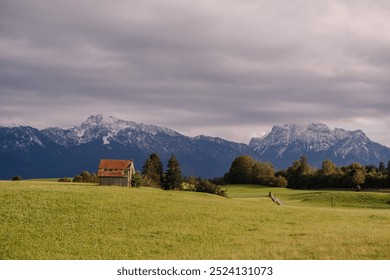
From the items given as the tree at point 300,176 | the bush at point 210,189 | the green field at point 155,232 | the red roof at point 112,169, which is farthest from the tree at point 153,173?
the tree at point 300,176

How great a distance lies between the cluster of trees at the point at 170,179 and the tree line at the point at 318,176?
175 ft

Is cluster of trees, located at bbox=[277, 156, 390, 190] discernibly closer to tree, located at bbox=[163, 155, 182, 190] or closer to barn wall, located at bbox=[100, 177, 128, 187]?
tree, located at bbox=[163, 155, 182, 190]

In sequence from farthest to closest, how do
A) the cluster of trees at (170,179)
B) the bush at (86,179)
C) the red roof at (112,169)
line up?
the bush at (86,179)
the cluster of trees at (170,179)
the red roof at (112,169)

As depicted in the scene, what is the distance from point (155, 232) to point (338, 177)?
139570 mm

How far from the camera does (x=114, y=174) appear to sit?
100062 millimetres

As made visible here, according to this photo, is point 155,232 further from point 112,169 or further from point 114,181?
point 112,169

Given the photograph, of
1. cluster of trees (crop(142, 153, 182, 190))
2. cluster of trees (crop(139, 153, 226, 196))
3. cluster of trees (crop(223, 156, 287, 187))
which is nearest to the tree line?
cluster of trees (crop(223, 156, 287, 187))

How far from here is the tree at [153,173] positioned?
128 m

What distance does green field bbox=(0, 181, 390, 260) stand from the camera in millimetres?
26172

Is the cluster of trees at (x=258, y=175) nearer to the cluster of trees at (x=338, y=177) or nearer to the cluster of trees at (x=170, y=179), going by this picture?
A: the cluster of trees at (x=338, y=177)

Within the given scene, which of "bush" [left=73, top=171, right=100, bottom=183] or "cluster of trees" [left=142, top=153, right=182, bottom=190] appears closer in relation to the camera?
"cluster of trees" [left=142, top=153, right=182, bottom=190]

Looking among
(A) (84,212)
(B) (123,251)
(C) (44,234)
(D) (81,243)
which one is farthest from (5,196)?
(B) (123,251)

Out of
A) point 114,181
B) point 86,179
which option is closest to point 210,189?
point 114,181

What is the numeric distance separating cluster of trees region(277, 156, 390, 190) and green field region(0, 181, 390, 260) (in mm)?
107153
